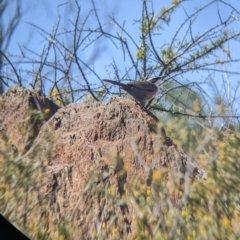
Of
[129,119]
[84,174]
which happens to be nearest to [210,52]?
[129,119]

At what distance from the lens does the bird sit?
291 centimetres

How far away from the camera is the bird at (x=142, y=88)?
291 cm

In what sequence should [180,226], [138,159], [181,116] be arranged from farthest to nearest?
[181,116], [138,159], [180,226]

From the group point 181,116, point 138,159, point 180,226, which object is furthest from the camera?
point 181,116

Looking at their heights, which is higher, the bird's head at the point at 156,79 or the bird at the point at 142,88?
the bird's head at the point at 156,79

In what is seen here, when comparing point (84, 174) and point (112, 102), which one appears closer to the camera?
point (84, 174)

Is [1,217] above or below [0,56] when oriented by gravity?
below

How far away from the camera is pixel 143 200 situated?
8.08ft

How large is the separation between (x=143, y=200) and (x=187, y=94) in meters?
0.62

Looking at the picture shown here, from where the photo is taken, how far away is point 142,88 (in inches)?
115

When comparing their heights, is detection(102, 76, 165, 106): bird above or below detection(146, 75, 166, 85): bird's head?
below

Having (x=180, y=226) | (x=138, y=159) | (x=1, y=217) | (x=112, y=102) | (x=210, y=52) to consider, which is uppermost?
(x=210, y=52)

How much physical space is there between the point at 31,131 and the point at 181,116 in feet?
2.07

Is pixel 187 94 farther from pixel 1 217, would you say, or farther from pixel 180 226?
pixel 1 217
